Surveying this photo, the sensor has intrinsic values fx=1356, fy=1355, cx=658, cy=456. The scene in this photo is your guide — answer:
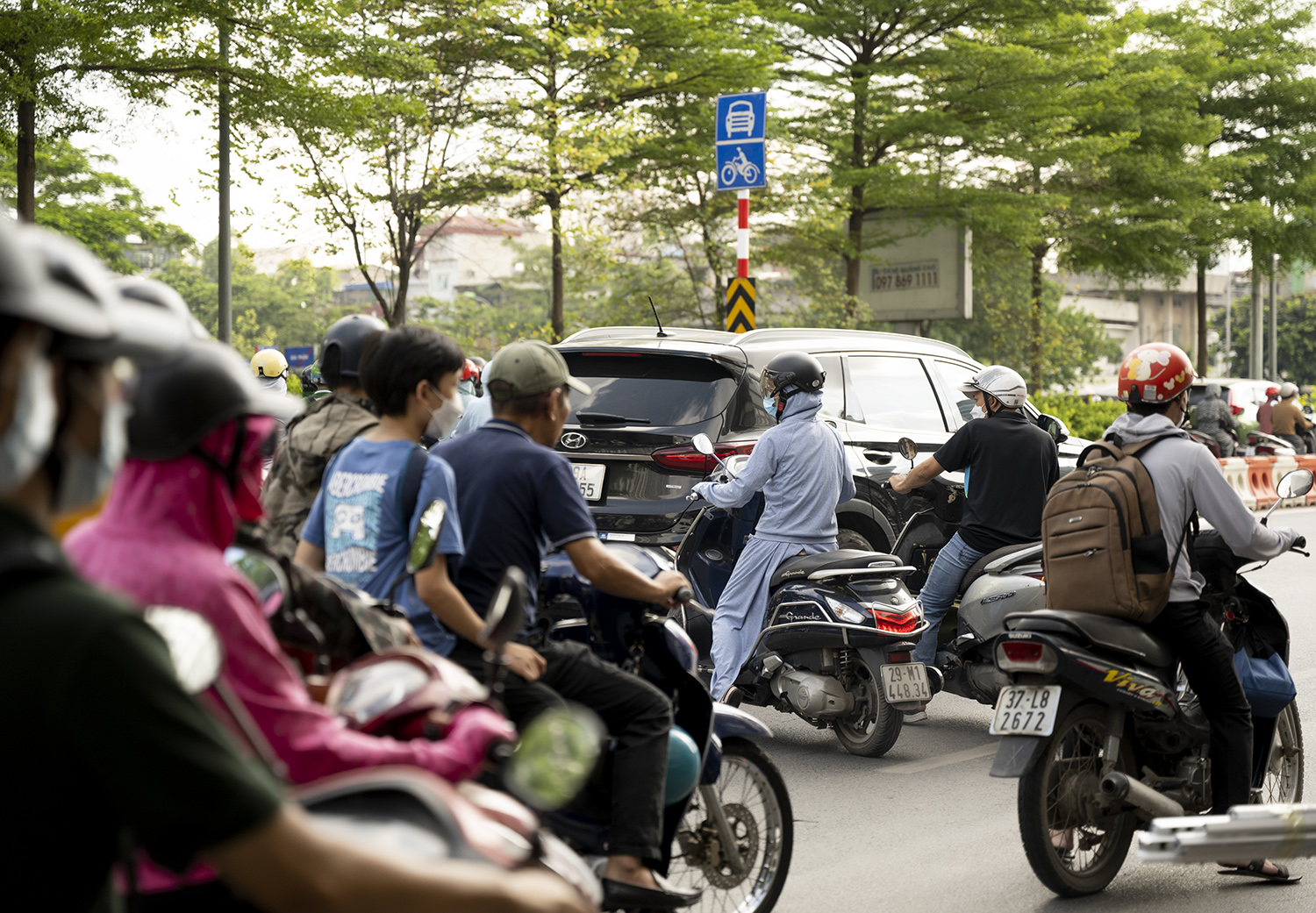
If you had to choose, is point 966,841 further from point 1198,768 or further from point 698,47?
point 698,47

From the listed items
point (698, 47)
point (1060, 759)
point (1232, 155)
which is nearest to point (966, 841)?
point (1060, 759)

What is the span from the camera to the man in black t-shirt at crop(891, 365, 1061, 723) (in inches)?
281

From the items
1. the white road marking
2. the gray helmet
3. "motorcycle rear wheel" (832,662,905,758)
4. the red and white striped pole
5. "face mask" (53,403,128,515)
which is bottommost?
the white road marking

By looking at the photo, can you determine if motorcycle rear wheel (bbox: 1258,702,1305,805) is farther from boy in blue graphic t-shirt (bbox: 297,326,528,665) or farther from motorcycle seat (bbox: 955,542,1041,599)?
boy in blue graphic t-shirt (bbox: 297,326,528,665)

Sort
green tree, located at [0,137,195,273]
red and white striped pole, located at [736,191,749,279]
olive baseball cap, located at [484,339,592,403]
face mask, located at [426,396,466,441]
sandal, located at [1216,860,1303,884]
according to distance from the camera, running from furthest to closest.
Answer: green tree, located at [0,137,195,273] < red and white striped pole, located at [736,191,749,279] < sandal, located at [1216,860,1303,884] < face mask, located at [426,396,466,441] < olive baseball cap, located at [484,339,592,403]

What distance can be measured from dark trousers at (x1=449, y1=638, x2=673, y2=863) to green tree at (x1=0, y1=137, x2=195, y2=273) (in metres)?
21.4

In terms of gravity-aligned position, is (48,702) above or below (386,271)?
below

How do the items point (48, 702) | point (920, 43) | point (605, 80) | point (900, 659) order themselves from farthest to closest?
point (920, 43)
point (605, 80)
point (900, 659)
point (48, 702)

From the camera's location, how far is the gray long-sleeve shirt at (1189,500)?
4.49m

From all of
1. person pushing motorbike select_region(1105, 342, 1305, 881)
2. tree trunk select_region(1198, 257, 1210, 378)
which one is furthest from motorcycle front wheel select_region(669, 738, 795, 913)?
tree trunk select_region(1198, 257, 1210, 378)

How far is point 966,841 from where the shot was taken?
5.25 metres

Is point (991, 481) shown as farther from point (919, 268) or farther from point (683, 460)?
point (919, 268)

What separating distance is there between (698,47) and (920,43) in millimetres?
5433

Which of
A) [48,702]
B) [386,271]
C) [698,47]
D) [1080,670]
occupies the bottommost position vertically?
[1080,670]
